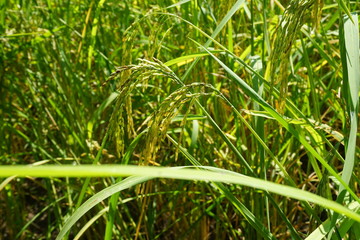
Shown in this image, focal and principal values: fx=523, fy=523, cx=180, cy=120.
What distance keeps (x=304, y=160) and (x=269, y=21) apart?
26.9 inches

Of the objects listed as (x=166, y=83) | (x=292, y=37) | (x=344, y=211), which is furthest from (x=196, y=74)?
(x=344, y=211)

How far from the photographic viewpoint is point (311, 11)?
92 cm

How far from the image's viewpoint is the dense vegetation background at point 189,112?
3.77ft

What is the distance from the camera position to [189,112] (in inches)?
50.9

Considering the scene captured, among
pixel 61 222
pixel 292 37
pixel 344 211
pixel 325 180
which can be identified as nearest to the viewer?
pixel 344 211

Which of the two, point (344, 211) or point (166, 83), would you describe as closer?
point (344, 211)

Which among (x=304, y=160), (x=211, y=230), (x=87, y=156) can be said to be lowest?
(x=211, y=230)

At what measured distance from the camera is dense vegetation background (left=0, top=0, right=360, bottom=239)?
115cm

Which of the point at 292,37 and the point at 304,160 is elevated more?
the point at 292,37

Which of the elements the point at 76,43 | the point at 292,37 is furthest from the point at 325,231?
the point at 76,43

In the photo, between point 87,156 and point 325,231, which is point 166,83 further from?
point 325,231

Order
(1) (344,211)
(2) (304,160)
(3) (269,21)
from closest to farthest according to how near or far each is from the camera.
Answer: (1) (344,211), (3) (269,21), (2) (304,160)

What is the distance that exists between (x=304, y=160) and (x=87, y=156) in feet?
2.89

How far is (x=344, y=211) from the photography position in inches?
21.2
